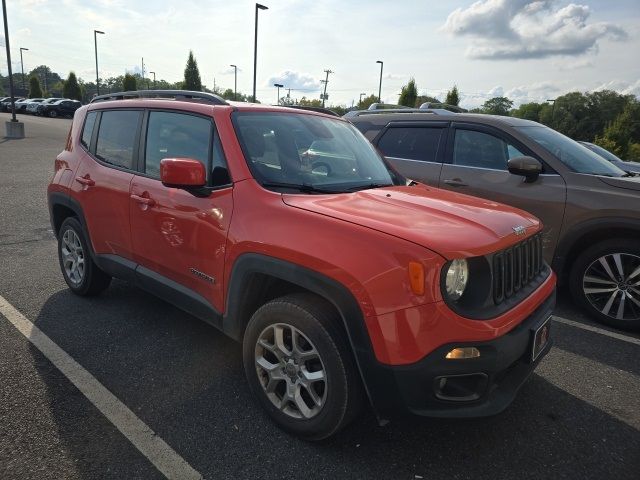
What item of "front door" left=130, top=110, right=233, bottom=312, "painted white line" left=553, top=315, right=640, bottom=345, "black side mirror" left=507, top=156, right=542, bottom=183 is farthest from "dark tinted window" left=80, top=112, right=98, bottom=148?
"painted white line" left=553, top=315, right=640, bottom=345

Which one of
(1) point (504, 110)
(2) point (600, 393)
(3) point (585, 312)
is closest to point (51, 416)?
(2) point (600, 393)

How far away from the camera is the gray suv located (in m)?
4.09

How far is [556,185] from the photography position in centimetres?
447

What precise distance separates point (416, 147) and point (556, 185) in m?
1.67

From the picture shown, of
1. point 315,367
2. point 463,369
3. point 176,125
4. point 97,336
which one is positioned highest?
point 176,125

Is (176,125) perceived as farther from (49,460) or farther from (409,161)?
(409,161)

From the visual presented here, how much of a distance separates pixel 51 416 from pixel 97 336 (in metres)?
1.04

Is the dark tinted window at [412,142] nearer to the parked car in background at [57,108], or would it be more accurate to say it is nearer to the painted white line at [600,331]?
the painted white line at [600,331]

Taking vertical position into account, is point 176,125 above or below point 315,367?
above

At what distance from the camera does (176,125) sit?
10.9 feet

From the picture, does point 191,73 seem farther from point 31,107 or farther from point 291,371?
point 291,371

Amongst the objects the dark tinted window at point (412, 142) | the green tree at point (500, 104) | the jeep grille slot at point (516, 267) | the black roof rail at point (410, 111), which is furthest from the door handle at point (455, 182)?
the green tree at point (500, 104)

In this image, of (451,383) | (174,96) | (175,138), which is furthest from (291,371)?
(174,96)

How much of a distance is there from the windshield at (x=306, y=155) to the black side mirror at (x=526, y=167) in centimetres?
156
